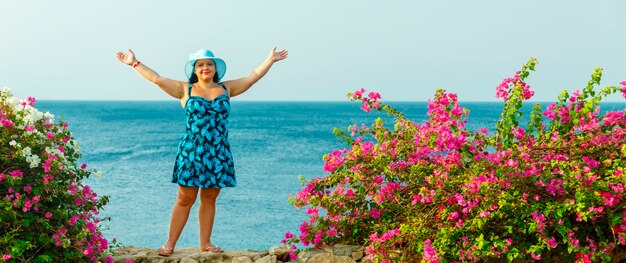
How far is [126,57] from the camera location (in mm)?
6461

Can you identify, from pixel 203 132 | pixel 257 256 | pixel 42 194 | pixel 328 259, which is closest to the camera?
pixel 42 194

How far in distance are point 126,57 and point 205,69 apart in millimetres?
762

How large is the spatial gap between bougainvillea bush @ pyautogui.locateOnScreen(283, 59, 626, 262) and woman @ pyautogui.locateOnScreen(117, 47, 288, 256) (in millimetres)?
743

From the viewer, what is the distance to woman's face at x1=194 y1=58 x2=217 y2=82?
6.32 metres

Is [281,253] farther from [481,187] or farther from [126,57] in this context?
[126,57]

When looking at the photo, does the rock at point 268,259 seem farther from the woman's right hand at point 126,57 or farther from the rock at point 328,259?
the woman's right hand at point 126,57

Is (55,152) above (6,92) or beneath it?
beneath

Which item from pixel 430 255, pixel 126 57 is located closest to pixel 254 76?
pixel 126 57

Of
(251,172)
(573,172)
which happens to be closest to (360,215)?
(573,172)

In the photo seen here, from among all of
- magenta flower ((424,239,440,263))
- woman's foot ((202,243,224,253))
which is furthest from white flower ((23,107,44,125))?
magenta flower ((424,239,440,263))

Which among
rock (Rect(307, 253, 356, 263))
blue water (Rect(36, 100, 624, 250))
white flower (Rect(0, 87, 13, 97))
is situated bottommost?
blue water (Rect(36, 100, 624, 250))

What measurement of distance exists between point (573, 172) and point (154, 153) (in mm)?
37215

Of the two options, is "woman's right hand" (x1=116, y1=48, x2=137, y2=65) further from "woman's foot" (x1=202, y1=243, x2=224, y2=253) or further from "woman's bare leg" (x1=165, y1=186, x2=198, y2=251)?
"woman's foot" (x1=202, y1=243, x2=224, y2=253)

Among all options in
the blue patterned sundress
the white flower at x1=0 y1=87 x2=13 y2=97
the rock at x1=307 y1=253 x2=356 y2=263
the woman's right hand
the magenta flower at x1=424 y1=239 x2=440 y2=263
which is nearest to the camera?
the magenta flower at x1=424 y1=239 x2=440 y2=263
